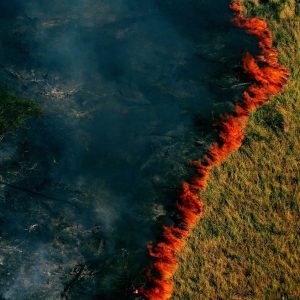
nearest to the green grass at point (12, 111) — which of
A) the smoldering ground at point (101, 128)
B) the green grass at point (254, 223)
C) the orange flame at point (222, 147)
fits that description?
the smoldering ground at point (101, 128)

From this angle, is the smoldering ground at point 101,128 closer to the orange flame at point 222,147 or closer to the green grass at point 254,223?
the orange flame at point 222,147

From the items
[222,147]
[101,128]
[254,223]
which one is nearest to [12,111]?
[101,128]

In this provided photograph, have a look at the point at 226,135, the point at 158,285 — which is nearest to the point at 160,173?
the point at 226,135

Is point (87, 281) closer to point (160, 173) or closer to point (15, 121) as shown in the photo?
point (160, 173)

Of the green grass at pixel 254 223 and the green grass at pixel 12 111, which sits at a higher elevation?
the green grass at pixel 12 111

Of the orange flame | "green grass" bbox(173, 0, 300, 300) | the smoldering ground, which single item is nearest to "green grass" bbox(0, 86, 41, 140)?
the smoldering ground
